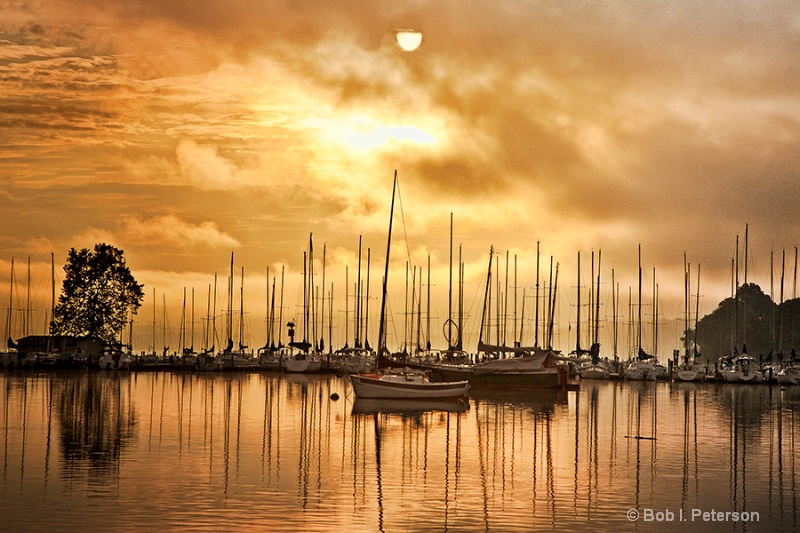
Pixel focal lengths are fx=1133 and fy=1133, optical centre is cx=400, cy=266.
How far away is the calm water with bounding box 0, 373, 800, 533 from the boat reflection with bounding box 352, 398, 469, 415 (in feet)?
2.25

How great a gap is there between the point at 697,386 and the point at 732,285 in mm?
23325

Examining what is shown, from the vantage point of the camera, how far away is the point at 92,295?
491 feet

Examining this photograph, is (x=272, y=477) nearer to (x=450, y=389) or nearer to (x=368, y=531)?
(x=368, y=531)

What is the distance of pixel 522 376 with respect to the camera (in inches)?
3735

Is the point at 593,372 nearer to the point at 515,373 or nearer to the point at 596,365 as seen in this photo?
the point at 596,365

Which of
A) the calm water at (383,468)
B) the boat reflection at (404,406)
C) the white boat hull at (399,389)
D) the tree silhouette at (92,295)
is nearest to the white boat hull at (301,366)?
the tree silhouette at (92,295)

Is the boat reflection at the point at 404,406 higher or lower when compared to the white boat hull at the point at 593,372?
lower

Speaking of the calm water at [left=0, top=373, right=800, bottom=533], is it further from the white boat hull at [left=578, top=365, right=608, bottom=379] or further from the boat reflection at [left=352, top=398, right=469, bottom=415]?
the white boat hull at [left=578, top=365, right=608, bottom=379]

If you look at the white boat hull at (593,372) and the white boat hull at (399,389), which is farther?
the white boat hull at (593,372)

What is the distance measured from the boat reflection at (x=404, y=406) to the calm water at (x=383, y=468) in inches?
27.0

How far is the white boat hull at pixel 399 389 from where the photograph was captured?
76625mm

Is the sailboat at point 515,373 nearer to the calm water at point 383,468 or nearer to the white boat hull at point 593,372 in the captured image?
the calm water at point 383,468

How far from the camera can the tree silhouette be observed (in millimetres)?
149125

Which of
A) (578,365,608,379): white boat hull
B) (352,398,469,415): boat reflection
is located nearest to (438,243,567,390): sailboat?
(352,398,469,415): boat reflection
